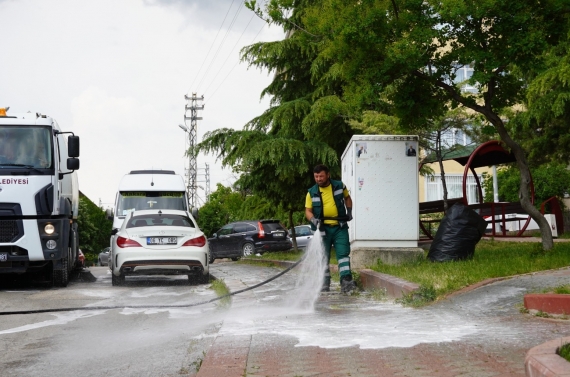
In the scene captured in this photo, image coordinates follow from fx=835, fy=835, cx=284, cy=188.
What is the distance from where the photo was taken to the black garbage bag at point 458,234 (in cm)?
1310

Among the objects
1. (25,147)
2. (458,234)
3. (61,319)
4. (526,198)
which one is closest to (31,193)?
(25,147)

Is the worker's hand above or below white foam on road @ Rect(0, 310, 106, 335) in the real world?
above

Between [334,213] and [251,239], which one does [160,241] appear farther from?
[251,239]

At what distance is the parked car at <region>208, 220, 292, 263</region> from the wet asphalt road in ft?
77.4

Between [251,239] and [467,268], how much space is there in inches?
952

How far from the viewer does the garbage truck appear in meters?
14.6

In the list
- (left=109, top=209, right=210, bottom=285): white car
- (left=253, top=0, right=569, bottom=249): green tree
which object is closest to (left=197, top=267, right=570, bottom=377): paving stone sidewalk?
(left=253, top=0, right=569, bottom=249): green tree

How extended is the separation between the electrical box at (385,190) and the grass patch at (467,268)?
74cm

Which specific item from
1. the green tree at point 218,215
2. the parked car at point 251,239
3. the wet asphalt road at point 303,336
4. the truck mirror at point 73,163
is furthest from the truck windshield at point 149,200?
the green tree at point 218,215

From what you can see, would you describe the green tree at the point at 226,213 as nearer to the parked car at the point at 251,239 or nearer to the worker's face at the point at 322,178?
the parked car at the point at 251,239

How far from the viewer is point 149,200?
877 inches

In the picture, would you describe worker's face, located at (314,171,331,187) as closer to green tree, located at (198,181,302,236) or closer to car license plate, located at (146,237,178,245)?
car license plate, located at (146,237,178,245)

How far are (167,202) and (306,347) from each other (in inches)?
631

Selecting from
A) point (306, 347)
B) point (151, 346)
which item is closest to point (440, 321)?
point (306, 347)
